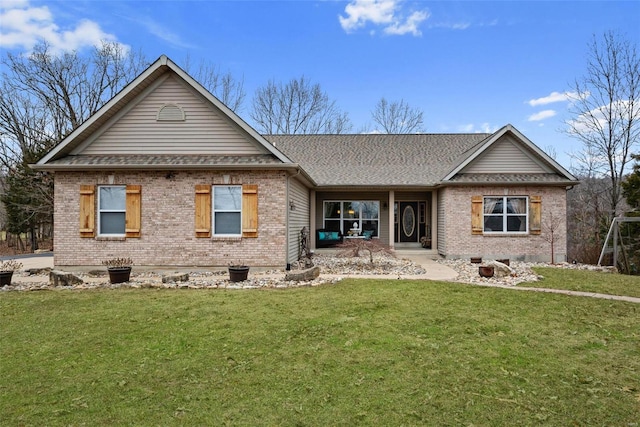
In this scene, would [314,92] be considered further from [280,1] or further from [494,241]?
[494,241]

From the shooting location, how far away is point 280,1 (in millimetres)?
16219

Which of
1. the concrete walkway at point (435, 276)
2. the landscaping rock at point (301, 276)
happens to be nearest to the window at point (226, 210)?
the landscaping rock at point (301, 276)

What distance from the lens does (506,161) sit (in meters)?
14.6

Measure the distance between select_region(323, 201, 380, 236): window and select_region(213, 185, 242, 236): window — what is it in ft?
24.2

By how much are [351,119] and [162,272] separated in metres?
26.0

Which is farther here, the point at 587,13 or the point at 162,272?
the point at 587,13

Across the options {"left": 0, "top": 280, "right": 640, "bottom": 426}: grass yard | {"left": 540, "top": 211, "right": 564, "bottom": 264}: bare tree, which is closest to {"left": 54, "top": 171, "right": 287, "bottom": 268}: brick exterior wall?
{"left": 0, "top": 280, "right": 640, "bottom": 426}: grass yard

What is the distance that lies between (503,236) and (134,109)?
13.8 metres

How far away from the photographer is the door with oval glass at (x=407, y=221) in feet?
61.2

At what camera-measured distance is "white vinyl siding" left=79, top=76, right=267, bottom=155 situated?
457 inches

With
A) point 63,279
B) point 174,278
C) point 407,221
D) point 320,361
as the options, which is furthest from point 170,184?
point 407,221

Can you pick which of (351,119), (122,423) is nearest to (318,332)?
(122,423)

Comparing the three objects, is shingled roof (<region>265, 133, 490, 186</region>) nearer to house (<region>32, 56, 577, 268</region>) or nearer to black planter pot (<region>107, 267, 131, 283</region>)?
house (<region>32, 56, 577, 268</region>)

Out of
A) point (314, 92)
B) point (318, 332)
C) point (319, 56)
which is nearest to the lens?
point (318, 332)
